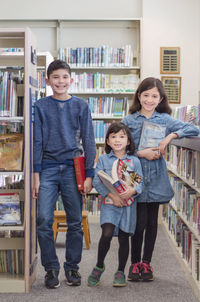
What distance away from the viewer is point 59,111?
272cm

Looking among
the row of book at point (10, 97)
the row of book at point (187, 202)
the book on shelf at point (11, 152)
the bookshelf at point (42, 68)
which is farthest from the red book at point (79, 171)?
the bookshelf at point (42, 68)

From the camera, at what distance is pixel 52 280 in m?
2.74

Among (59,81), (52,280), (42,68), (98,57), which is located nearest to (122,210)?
(52,280)

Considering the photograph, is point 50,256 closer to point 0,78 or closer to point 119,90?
point 0,78

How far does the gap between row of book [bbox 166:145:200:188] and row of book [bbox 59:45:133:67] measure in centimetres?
140

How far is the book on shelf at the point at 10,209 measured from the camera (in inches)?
107

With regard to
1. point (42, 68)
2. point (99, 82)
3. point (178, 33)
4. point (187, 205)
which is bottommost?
point (187, 205)

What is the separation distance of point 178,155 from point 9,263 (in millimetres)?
1696

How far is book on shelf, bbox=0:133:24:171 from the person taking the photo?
2.71m

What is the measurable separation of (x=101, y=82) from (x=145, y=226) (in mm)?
2692

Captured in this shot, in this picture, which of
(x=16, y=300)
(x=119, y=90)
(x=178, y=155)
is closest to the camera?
(x=16, y=300)

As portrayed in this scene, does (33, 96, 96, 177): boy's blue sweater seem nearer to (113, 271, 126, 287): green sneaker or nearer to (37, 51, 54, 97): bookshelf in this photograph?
(113, 271, 126, 287): green sneaker

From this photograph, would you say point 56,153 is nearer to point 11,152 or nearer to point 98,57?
point 11,152

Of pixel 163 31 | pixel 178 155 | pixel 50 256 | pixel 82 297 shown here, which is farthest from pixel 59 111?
pixel 163 31
